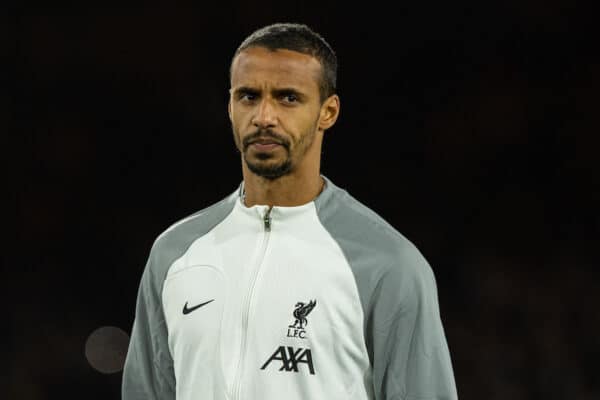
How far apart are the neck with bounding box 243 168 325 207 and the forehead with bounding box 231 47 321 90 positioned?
197 mm

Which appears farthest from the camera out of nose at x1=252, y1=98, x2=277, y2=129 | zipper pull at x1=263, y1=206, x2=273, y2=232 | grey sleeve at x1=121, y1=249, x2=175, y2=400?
grey sleeve at x1=121, y1=249, x2=175, y2=400

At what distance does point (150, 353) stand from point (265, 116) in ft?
2.19

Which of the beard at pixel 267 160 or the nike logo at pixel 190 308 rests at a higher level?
the beard at pixel 267 160

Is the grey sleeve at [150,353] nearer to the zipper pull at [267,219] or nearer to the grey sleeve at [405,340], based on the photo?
the zipper pull at [267,219]

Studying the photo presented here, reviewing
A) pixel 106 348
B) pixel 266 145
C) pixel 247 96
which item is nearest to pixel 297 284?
pixel 266 145

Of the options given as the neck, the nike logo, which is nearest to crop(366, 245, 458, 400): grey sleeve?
the neck

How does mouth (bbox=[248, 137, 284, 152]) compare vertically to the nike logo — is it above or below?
above

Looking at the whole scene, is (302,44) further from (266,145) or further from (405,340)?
(405,340)

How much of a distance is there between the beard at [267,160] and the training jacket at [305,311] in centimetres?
10

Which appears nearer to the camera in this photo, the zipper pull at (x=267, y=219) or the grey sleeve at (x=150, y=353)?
the zipper pull at (x=267, y=219)

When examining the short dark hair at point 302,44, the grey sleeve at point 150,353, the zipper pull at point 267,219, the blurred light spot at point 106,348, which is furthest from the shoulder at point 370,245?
the blurred light spot at point 106,348

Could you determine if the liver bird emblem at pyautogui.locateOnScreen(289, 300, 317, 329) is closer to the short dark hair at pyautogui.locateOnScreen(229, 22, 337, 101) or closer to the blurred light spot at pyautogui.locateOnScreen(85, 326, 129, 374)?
the short dark hair at pyautogui.locateOnScreen(229, 22, 337, 101)

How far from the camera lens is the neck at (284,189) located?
2.07 m

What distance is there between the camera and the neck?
2.07m
